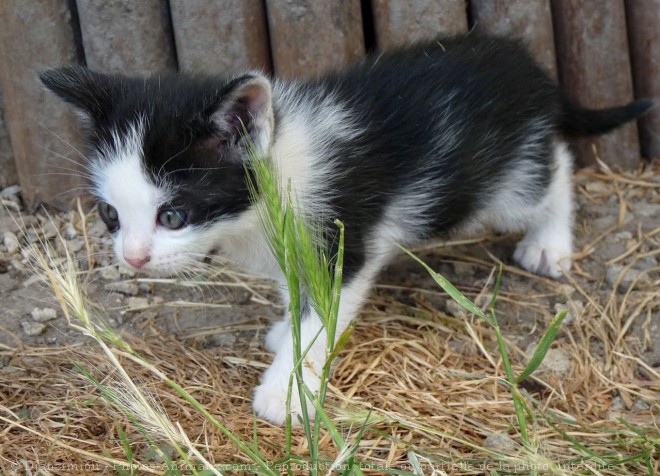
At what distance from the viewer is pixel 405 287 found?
11.7 feet

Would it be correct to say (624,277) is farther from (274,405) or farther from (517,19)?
(274,405)

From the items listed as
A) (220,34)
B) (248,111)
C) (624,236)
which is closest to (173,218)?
(248,111)

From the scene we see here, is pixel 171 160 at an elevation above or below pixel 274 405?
above

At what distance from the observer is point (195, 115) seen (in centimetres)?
253

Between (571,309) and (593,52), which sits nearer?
(571,309)

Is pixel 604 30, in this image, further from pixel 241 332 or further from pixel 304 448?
pixel 304 448

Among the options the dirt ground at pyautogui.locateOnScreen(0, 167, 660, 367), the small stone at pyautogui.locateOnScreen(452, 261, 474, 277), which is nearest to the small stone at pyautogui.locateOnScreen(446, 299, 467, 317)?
the dirt ground at pyautogui.locateOnScreen(0, 167, 660, 367)

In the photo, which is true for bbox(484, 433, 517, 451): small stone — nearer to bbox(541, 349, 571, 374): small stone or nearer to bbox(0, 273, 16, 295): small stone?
bbox(541, 349, 571, 374): small stone

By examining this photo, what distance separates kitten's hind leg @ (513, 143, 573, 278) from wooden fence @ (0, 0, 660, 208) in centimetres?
52

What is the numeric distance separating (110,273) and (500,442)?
178cm

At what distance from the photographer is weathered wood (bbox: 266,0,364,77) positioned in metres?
3.60

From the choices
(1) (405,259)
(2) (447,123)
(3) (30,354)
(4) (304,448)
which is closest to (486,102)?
(2) (447,123)

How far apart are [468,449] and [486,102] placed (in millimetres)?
1244

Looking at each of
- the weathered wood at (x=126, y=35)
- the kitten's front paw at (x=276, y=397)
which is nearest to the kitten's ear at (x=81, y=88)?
the weathered wood at (x=126, y=35)
